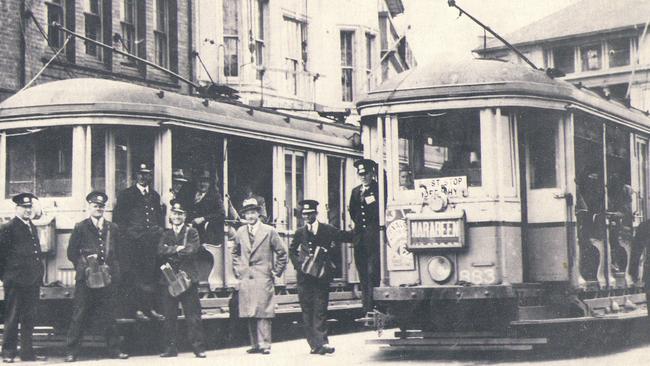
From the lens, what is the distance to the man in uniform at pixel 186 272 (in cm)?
1300

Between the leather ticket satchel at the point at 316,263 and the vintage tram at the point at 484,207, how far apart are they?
89 centimetres

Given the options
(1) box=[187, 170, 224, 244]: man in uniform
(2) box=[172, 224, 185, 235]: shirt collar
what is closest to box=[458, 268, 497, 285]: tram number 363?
(2) box=[172, 224, 185, 235]: shirt collar

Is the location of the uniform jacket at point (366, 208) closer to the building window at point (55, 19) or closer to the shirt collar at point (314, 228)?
the shirt collar at point (314, 228)

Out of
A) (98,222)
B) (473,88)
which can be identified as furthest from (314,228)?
(473,88)

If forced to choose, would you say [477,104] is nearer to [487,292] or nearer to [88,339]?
[487,292]

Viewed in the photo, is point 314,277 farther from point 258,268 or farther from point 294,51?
point 294,51

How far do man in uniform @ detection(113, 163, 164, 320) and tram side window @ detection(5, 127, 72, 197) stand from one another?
751 millimetres

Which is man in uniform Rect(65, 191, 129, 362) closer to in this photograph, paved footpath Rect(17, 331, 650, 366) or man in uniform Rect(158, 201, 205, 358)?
paved footpath Rect(17, 331, 650, 366)

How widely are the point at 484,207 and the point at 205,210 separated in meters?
3.97

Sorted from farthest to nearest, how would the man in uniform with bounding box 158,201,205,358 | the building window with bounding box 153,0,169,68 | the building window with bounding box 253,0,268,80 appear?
the building window with bounding box 253,0,268,80
the building window with bounding box 153,0,169,68
the man in uniform with bounding box 158,201,205,358

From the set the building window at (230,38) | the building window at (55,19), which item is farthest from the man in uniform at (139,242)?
the building window at (230,38)

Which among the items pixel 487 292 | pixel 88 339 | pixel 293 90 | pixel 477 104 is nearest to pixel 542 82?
pixel 477 104

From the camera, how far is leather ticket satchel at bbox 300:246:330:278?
1305 centimetres

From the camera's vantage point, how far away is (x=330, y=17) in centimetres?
3209
